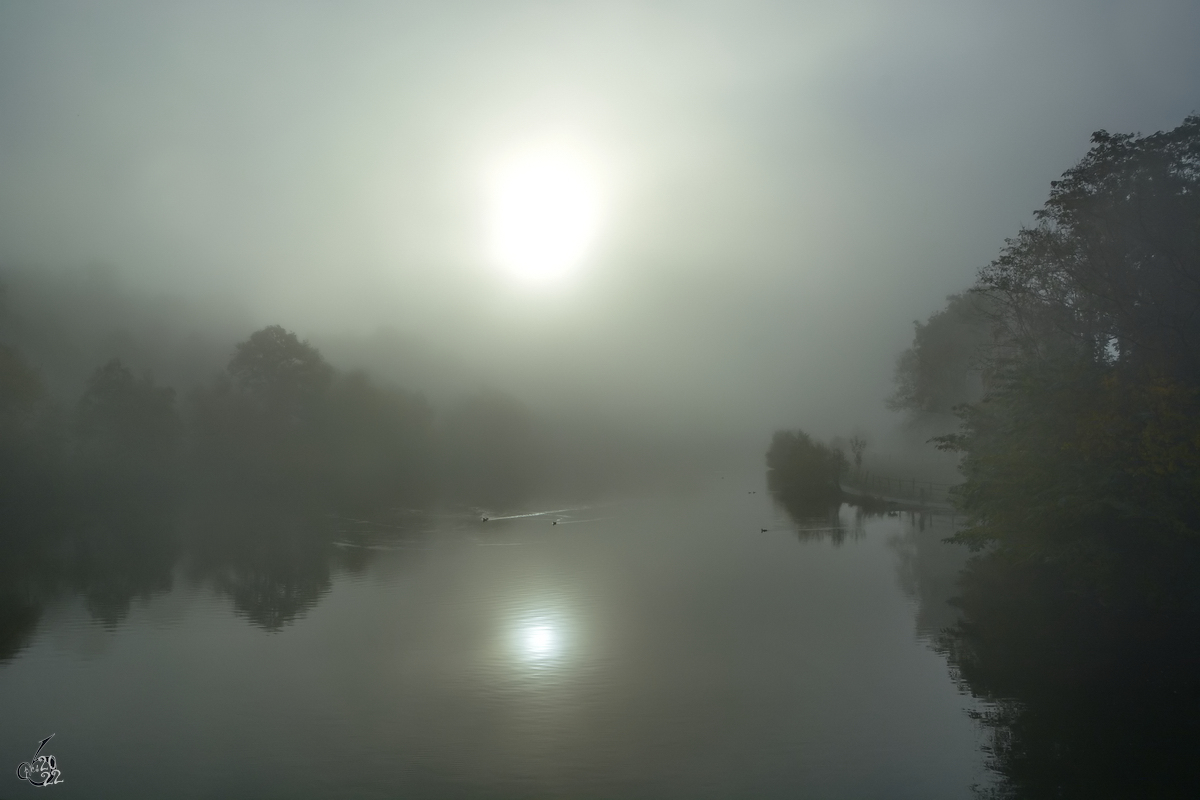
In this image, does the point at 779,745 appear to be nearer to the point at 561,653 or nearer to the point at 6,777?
the point at 561,653

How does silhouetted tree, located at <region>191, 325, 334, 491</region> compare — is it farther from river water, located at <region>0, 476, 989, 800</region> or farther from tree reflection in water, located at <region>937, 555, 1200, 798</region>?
tree reflection in water, located at <region>937, 555, 1200, 798</region>

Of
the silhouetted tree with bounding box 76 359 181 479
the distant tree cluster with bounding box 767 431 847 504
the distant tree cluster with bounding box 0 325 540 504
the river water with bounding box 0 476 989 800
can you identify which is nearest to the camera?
the river water with bounding box 0 476 989 800

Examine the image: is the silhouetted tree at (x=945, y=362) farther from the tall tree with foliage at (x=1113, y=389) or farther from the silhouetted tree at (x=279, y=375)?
the silhouetted tree at (x=279, y=375)

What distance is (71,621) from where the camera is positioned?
25.4 meters

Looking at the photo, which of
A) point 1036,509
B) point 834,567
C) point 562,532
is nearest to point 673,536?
point 562,532

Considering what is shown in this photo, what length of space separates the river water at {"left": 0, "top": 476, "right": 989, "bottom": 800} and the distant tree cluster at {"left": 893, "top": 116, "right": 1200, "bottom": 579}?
4438mm

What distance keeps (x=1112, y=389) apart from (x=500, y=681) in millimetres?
19352

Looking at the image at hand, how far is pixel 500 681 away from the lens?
61.0ft

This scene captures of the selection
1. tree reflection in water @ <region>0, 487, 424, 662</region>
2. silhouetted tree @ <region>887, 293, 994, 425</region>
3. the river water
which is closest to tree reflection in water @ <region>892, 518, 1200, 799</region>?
the river water

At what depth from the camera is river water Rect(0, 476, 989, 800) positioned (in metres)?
13.2

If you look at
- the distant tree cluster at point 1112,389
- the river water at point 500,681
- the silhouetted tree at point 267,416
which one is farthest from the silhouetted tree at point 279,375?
the distant tree cluster at point 1112,389

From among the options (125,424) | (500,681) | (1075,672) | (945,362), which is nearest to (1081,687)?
(1075,672)

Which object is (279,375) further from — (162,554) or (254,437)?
(162,554)

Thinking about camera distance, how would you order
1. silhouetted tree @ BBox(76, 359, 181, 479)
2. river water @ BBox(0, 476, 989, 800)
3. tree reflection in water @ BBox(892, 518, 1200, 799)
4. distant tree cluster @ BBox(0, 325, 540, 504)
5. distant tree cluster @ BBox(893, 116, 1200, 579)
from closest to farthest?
tree reflection in water @ BBox(892, 518, 1200, 799)
river water @ BBox(0, 476, 989, 800)
distant tree cluster @ BBox(893, 116, 1200, 579)
distant tree cluster @ BBox(0, 325, 540, 504)
silhouetted tree @ BBox(76, 359, 181, 479)
